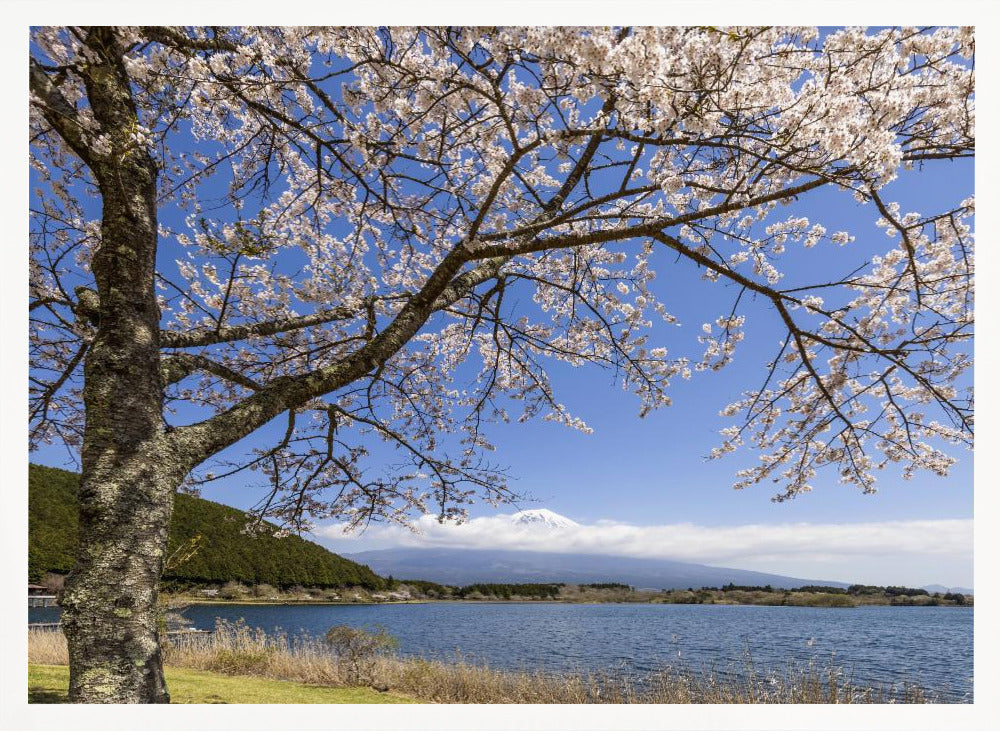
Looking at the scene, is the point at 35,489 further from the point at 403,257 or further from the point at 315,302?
Answer: the point at 403,257

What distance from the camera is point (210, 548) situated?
956 cm

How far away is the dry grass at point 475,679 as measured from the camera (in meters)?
3.24

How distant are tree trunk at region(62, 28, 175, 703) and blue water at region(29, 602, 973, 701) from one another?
10.5ft

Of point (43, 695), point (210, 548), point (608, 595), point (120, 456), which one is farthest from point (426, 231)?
point (210, 548)

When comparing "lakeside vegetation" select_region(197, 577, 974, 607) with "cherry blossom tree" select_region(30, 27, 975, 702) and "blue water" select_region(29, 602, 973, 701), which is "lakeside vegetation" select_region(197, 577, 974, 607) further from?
"cherry blossom tree" select_region(30, 27, 975, 702)

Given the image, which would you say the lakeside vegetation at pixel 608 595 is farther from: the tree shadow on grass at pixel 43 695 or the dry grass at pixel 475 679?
the tree shadow on grass at pixel 43 695

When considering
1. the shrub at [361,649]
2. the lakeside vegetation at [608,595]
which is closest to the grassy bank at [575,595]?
the lakeside vegetation at [608,595]

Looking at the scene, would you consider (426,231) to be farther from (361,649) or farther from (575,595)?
(575,595)

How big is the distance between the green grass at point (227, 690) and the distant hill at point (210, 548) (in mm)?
674

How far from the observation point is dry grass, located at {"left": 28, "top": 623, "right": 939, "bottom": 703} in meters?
3.24

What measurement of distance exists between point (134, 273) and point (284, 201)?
1.79 metres

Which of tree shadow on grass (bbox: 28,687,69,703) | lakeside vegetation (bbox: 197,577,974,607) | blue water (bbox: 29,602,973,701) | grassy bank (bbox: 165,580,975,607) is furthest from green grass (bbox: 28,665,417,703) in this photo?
lakeside vegetation (bbox: 197,577,974,607)

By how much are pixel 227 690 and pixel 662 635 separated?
330 inches

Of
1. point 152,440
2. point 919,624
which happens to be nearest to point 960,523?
point 152,440
